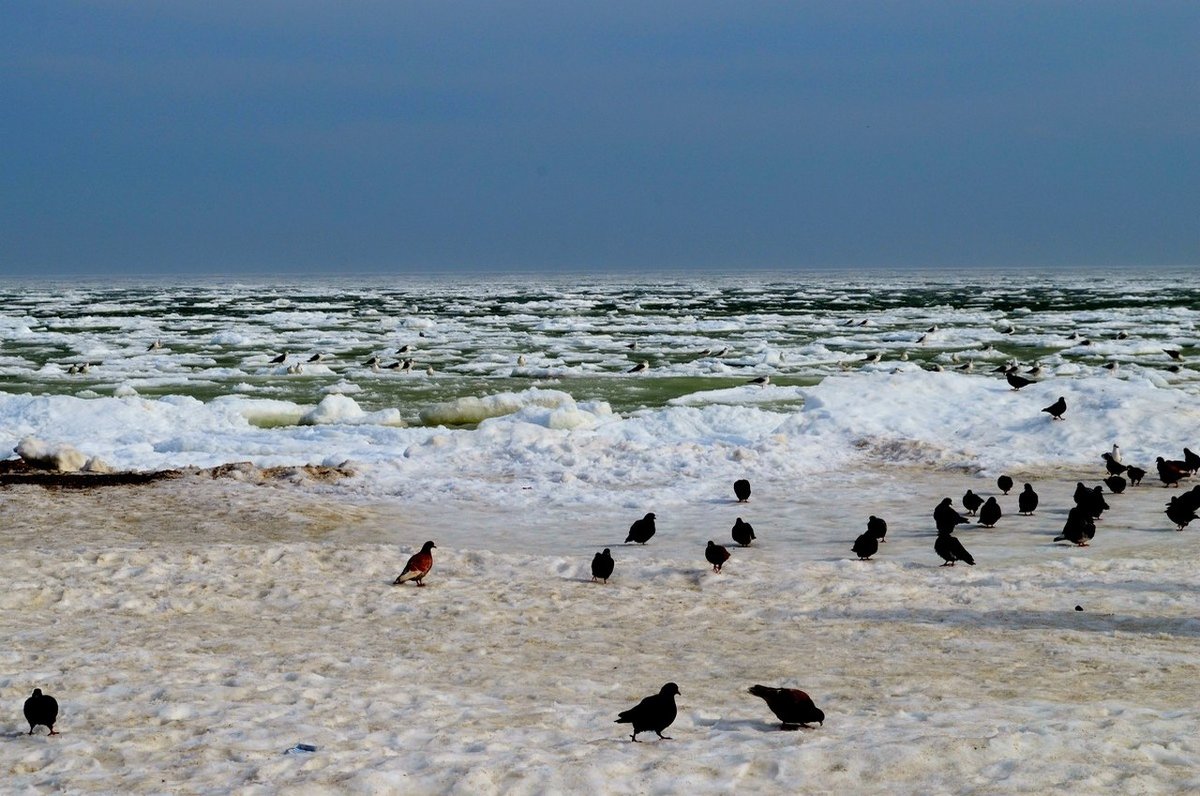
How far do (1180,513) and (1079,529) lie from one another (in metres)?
1.40

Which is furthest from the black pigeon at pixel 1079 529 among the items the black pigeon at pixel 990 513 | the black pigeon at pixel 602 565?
the black pigeon at pixel 602 565

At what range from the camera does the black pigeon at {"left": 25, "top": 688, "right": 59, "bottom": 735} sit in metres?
7.06

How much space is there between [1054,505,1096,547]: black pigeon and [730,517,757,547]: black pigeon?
3431 mm

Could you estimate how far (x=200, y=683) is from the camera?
8281mm

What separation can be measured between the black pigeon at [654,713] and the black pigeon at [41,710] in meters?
3.35

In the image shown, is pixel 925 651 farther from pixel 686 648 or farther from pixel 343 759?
pixel 343 759

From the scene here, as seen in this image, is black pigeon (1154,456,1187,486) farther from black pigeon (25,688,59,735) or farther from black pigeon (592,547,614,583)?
black pigeon (25,688,59,735)

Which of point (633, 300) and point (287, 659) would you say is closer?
point (287, 659)

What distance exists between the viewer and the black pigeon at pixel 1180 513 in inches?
532

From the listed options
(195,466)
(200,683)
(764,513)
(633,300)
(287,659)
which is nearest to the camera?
(200,683)

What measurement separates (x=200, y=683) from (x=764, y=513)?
8891 millimetres

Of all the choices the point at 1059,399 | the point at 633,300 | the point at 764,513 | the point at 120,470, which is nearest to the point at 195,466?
the point at 120,470

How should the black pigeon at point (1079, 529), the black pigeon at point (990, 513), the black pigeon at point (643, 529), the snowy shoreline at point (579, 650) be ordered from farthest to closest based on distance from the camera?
1. the black pigeon at point (990, 513)
2. the black pigeon at point (643, 529)
3. the black pigeon at point (1079, 529)
4. the snowy shoreline at point (579, 650)

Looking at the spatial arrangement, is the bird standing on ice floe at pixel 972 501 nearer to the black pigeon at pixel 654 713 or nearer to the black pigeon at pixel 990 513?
the black pigeon at pixel 990 513
